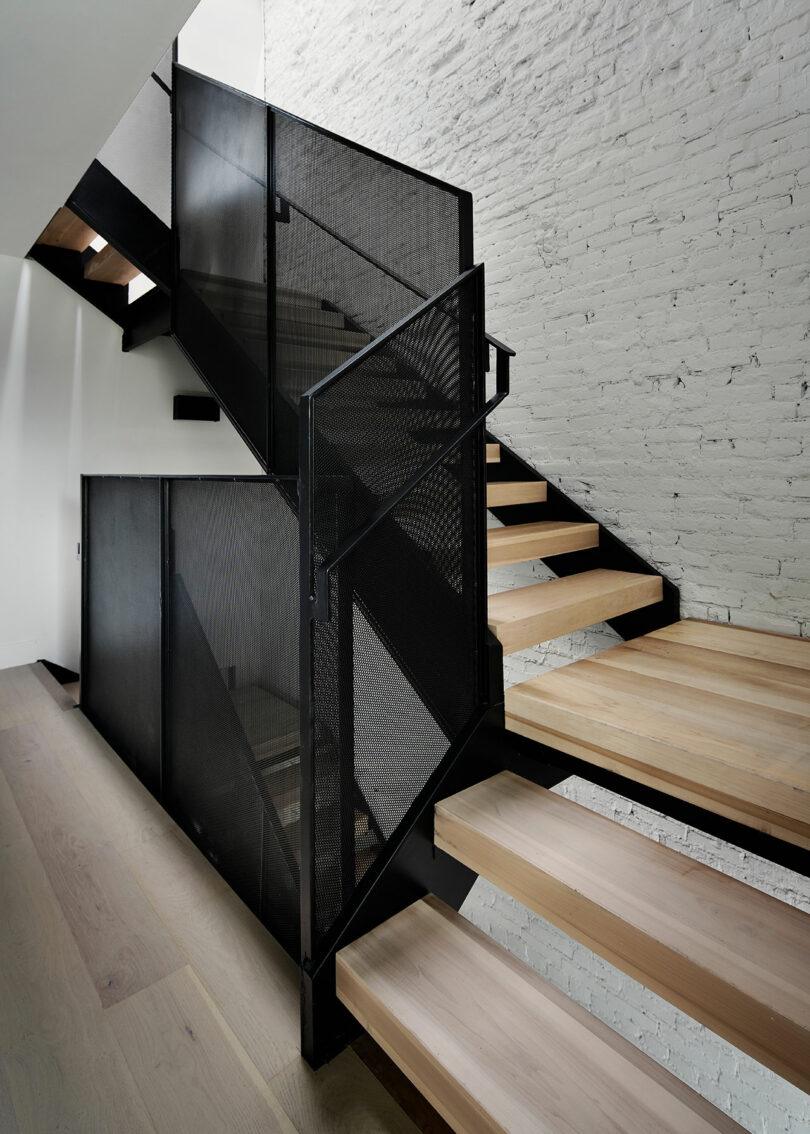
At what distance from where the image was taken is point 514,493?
283 cm

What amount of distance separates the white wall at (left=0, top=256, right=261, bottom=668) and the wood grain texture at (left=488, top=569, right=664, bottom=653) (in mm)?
3207

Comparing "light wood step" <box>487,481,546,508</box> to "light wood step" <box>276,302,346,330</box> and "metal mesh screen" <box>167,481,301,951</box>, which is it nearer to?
"light wood step" <box>276,302,346,330</box>

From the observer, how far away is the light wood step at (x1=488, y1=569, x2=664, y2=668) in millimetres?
1868

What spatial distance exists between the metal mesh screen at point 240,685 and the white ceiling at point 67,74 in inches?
49.3

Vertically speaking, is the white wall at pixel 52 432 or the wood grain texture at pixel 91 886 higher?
the white wall at pixel 52 432

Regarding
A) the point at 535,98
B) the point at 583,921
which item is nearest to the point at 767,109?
the point at 535,98

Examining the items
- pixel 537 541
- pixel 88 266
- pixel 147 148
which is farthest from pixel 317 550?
pixel 88 266

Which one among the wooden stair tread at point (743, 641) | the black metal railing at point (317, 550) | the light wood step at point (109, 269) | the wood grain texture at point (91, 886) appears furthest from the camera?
the light wood step at point (109, 269)

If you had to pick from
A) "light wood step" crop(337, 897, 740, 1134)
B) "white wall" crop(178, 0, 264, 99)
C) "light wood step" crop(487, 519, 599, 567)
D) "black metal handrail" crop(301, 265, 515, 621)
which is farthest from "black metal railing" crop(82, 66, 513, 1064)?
"white wall" crop(178, 0, 264, 99)

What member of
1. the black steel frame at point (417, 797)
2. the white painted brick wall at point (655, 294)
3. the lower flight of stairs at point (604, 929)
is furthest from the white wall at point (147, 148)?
the lower flight of stairs at point (604, 929)

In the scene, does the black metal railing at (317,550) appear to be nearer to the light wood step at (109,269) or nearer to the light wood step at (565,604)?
the light wood step at (565,604)

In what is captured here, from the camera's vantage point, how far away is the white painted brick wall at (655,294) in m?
2.20

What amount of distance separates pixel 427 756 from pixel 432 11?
154 inches

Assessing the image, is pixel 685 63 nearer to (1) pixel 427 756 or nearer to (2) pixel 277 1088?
(1) pixel 427 756
